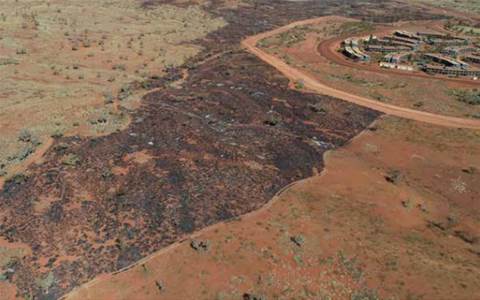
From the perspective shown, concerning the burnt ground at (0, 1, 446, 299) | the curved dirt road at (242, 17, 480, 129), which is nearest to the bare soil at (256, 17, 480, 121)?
the curved dirt road at (242, 17, 480, 129)

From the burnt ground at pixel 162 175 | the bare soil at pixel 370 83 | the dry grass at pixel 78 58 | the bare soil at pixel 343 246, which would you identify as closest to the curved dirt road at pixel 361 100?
the bare soil at pixel 370 83

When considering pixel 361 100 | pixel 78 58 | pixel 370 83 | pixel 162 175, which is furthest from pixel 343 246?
pixel 78 58

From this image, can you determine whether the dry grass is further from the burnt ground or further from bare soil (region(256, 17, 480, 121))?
bare soil (region(256, 17, 480, 121))

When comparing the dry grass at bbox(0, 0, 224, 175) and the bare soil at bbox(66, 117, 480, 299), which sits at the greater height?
the bare soil at bbox(66, 117, 480, 299)

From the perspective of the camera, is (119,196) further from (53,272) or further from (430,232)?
(430,232)

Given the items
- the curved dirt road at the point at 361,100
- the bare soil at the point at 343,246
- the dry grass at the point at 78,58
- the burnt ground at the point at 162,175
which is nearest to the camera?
the bare soil at the point at 343,246

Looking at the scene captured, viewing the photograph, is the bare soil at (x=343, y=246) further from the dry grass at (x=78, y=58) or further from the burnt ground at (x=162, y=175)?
the dry grass at (x=78, y=58)

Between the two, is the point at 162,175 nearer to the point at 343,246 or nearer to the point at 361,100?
the point at 343,246

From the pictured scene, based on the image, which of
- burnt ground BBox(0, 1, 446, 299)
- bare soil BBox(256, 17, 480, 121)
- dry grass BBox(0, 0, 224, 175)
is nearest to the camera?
burnt ground BBox(0, 1, 446, 299)
